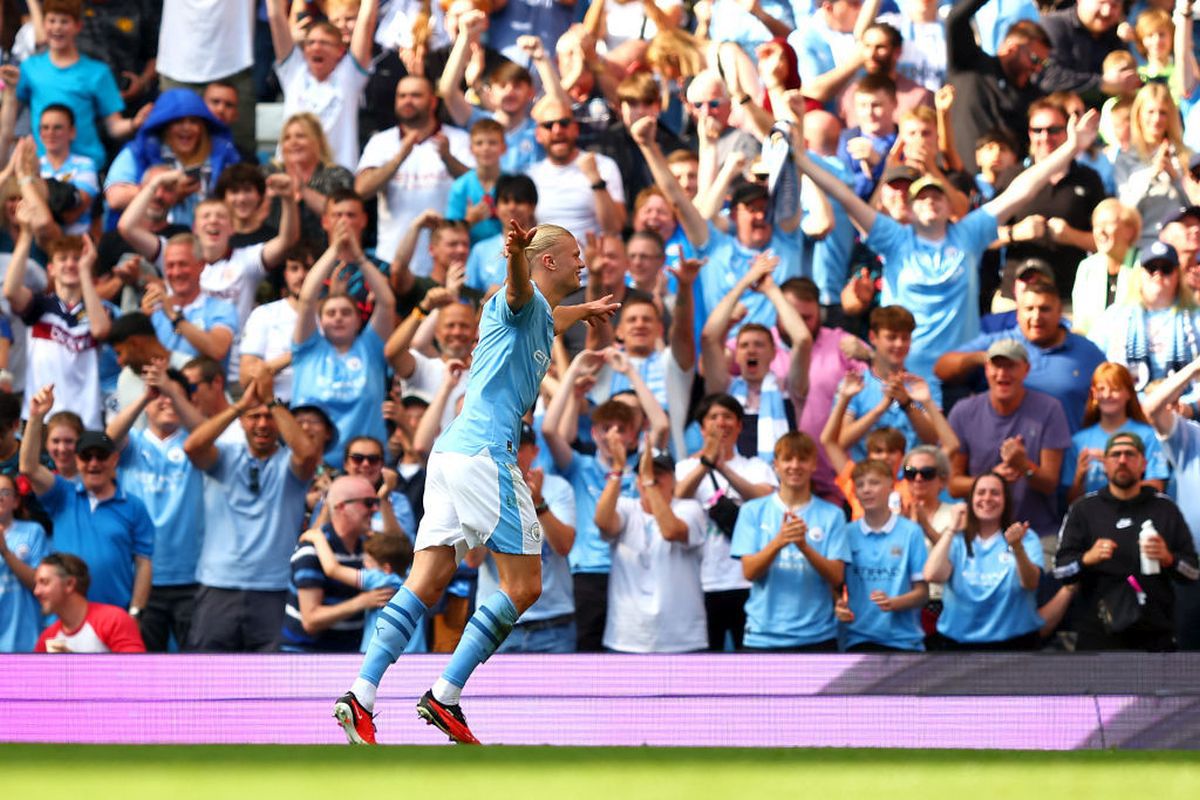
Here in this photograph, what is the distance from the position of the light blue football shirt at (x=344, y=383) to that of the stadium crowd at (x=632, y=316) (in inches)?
1.2

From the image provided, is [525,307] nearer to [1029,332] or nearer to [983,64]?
[1029,332]

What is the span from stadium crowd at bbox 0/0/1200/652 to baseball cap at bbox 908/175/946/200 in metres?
0.03

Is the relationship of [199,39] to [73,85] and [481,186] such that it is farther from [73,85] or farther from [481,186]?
[481,186]

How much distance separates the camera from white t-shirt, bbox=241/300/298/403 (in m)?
12.6

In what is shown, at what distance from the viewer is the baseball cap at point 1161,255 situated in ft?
39.2

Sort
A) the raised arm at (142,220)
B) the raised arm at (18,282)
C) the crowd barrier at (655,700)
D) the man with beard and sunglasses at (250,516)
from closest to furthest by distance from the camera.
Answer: the crowd barrier at (655,700) → the man with beard and sunglasses at (250,516) → the raised arm at (18,282) → the raised arm at (142,220)

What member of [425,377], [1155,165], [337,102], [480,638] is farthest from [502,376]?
[337,102]

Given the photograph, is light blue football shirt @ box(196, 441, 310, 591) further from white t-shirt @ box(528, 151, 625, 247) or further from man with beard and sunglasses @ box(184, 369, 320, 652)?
white t-shirt @ box(528, 151, 625, 247)

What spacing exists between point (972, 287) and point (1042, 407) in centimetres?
126

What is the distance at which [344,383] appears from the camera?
12.2m

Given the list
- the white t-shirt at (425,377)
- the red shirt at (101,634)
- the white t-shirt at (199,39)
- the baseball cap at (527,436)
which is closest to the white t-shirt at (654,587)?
the baseball cap at (527,436)

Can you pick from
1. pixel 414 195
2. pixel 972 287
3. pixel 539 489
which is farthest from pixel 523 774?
pixel 414 195

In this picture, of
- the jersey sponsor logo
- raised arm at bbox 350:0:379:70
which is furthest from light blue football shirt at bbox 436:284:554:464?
raised arm at bbox 350:0:379:70

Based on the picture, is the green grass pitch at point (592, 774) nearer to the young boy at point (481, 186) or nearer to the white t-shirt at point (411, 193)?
the young boy at point (481, 186)
